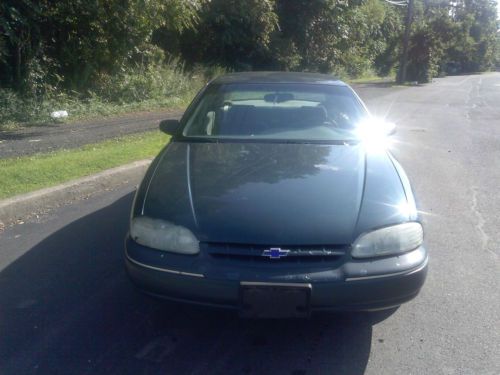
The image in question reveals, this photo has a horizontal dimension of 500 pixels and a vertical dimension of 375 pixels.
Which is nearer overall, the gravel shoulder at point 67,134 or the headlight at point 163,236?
the headlight at point 163,236

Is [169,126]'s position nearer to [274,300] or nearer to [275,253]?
[275,253]

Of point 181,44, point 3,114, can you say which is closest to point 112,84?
point 3,114

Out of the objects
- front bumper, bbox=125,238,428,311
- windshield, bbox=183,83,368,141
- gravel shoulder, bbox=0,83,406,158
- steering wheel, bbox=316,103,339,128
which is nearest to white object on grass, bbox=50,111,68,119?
gravel shoulder, bbox=0,83,406,158

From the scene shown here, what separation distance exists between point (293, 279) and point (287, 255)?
139mm

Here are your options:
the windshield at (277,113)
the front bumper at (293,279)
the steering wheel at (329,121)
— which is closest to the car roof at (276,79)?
the windshield at (277,113)

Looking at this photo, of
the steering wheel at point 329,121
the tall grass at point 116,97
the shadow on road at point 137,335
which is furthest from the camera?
the tall grass at point 116,97

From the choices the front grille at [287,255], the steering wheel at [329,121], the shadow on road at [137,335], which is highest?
the steering wheel at [329,121]

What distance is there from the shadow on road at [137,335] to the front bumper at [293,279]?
21 centimetres

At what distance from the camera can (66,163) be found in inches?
289

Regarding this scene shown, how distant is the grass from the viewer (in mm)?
6352

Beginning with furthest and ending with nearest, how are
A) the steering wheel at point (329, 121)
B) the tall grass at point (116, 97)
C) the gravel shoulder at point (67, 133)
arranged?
the tall grass at point (116, 97), the gravel shoulder at point (67, 133), the steering wheel at point (329, 121)

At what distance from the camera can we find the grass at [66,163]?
6.35 m

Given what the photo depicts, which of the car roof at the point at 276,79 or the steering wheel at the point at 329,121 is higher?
the car roof at the point at 276,79

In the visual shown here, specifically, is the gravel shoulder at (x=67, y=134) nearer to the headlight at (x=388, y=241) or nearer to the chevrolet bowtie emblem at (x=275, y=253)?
the chevrolet bowtie emblem at (x=275, y=253)
